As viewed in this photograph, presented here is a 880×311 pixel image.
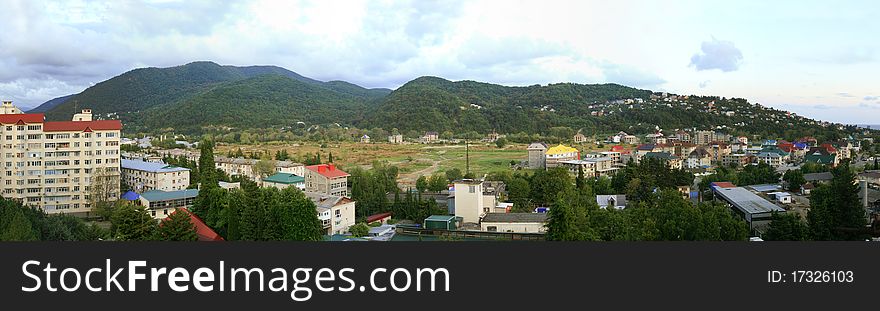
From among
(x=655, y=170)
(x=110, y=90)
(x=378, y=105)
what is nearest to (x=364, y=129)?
(x=378, y=105)

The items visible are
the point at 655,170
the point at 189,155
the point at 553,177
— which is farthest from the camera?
the point at 189,155

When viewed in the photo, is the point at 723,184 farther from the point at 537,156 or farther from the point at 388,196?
the point at 537,156

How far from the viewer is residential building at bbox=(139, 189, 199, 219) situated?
9.68 meters

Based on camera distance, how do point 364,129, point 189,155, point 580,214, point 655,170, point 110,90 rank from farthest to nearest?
point 364,129, point 110,90, point 189,155, point 655,170, point 580,214

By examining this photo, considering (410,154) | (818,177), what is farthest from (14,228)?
(410,154)

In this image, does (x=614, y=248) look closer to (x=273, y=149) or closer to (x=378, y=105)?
(x=273, y=149)

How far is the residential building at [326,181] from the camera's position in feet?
37.7

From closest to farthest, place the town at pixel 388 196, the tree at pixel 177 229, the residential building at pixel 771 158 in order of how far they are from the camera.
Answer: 1. the tree at pixel 177 229
2. the town at pixel 388 196
3. the residential building at pixel 771 158

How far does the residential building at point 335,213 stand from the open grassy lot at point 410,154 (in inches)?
227

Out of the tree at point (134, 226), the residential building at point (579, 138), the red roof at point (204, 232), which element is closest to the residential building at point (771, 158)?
the residential building at point (579, 138)

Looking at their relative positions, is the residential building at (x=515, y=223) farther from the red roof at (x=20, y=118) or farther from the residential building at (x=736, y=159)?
the residential building at (x=736, y=159)

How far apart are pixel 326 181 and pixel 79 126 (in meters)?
4.34

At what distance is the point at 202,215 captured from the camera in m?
8.11

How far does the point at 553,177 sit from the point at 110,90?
13625 mm
